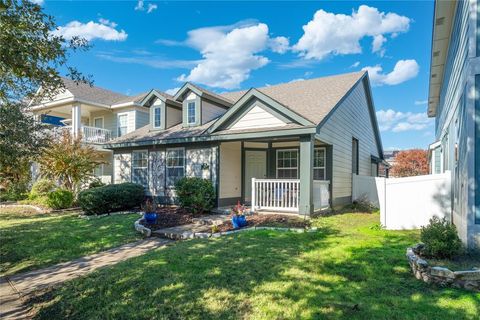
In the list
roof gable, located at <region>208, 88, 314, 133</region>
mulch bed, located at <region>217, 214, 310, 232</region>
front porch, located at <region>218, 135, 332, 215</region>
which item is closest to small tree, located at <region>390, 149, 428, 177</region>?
front porch, located at <region>218, 135, 332, 215</region>

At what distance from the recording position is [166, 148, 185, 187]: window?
45.4ft

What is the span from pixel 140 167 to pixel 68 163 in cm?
340

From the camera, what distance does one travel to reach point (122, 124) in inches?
856

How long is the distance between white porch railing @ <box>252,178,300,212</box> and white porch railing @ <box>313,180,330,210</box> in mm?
673

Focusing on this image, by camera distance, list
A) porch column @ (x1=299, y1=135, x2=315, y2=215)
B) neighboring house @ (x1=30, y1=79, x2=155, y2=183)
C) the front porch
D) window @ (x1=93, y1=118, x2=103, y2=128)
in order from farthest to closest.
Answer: window @ (x1=93, y1=118, x2=103, y2=128)
neighboring house @ (x1=30, y1=79, x2=155, y2=183)
the front porch
porch column @ (x1=299, y1=135, x2=315, y2=215)

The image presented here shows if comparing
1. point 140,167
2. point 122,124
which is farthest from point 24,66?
point 122,124

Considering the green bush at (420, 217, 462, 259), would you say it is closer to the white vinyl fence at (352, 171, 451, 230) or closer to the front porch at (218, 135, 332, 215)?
the white vinyl fence at (352, 171, 451, 230)

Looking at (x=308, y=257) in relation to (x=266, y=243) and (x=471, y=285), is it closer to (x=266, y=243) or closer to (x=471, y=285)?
(x=266, y=243)

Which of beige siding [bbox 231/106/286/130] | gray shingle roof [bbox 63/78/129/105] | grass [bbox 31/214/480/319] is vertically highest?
gray shingle roof [bbox 63/78/129/105]

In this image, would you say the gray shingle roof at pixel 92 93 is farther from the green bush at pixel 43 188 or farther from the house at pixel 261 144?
the house at pixel 261 144

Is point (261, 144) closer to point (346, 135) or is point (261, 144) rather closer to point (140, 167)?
point (346, 135)

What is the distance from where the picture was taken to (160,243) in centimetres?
782

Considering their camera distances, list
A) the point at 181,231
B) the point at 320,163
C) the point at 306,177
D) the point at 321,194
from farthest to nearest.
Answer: the point at 320,163 → the point at 321,194 → the point at 306,177 → the point at 181,231

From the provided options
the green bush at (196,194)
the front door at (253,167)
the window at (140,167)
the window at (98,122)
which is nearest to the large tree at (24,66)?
the green bush at (196,194)
